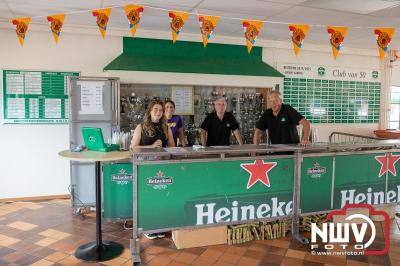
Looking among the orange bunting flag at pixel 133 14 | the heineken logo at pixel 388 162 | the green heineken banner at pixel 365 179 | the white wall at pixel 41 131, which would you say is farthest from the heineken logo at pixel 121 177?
the heineken logo at pixel 388 162

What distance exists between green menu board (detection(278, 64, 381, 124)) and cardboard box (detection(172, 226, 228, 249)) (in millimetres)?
3579

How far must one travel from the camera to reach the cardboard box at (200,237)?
340cm

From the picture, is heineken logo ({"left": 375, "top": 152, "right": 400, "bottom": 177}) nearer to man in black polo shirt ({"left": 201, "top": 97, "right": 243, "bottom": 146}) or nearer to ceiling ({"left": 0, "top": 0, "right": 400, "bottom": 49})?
man in black polo shirt ({"left": 201, "top": 97, "right": 243, "bottom": 146})

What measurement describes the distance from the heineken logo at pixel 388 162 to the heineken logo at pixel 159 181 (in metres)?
2.57

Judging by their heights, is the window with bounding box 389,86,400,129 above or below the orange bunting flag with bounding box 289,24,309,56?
below

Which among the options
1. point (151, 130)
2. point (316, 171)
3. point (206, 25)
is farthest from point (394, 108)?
point (151, 130)

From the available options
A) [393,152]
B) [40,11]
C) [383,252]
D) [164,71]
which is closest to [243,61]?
[164,71]

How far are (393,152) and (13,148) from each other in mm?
5311

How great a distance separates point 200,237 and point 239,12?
2.91 meters

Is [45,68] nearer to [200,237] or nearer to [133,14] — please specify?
[133,14]

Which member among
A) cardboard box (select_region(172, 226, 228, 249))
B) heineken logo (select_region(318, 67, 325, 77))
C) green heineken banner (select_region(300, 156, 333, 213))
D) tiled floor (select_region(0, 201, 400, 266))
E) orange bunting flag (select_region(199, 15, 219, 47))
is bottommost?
tiled floor (select_region(0, 201, 400, 266))

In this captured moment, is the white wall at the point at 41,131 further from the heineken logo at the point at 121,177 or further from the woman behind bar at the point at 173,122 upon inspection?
the heineken logo at the point at 121,177

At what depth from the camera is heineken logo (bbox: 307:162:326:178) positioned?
12.0 ft

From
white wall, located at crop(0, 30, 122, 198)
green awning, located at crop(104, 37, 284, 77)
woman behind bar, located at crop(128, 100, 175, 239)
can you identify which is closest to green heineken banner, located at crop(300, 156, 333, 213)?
woman behind bar, located at crop(128, 100, 175, 239)
